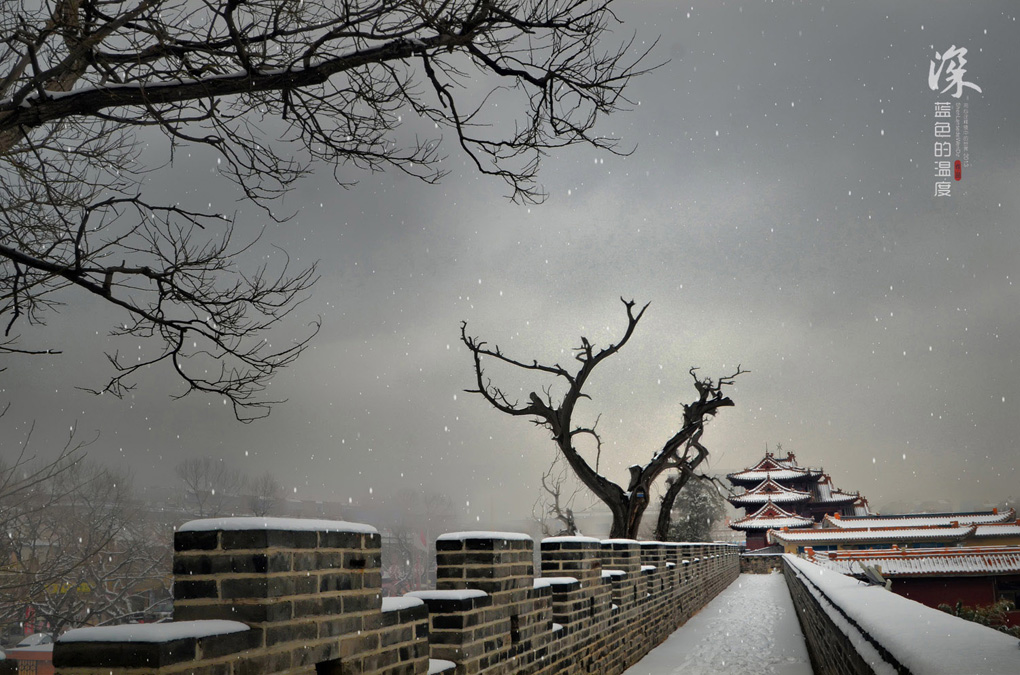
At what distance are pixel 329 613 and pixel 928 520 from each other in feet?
156

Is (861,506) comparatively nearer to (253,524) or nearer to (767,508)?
(767,508)

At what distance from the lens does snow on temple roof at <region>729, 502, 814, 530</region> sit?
4903cm

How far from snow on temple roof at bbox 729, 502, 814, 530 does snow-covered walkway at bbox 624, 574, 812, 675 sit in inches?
1425

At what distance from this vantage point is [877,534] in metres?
40.4

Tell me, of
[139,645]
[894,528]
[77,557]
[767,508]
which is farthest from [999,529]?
[139,645]

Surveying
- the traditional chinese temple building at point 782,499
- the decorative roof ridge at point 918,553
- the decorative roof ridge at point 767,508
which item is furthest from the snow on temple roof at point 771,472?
the decorative roof ridge at point 918,553

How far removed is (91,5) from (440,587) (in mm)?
4828

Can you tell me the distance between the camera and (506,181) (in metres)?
6.57

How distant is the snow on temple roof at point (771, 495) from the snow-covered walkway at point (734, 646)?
129 feet

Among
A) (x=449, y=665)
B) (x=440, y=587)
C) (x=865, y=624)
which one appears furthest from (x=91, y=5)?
(x=865, y=624)

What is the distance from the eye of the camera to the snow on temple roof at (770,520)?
49.0 m

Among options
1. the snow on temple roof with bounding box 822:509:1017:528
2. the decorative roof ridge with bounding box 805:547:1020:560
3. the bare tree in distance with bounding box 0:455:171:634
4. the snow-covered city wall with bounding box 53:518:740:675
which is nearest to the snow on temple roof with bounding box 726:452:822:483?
the snow on temple roof with bounding box 822:509:1017:528

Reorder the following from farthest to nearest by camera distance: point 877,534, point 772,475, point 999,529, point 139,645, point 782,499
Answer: point 772,475 < point 782,499 < point 877,534 < point 999,529 < point 139,645

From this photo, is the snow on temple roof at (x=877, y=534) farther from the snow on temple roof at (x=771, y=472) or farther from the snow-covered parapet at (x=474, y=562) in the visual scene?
the snow-covered parapet at (x=474, y=562)
